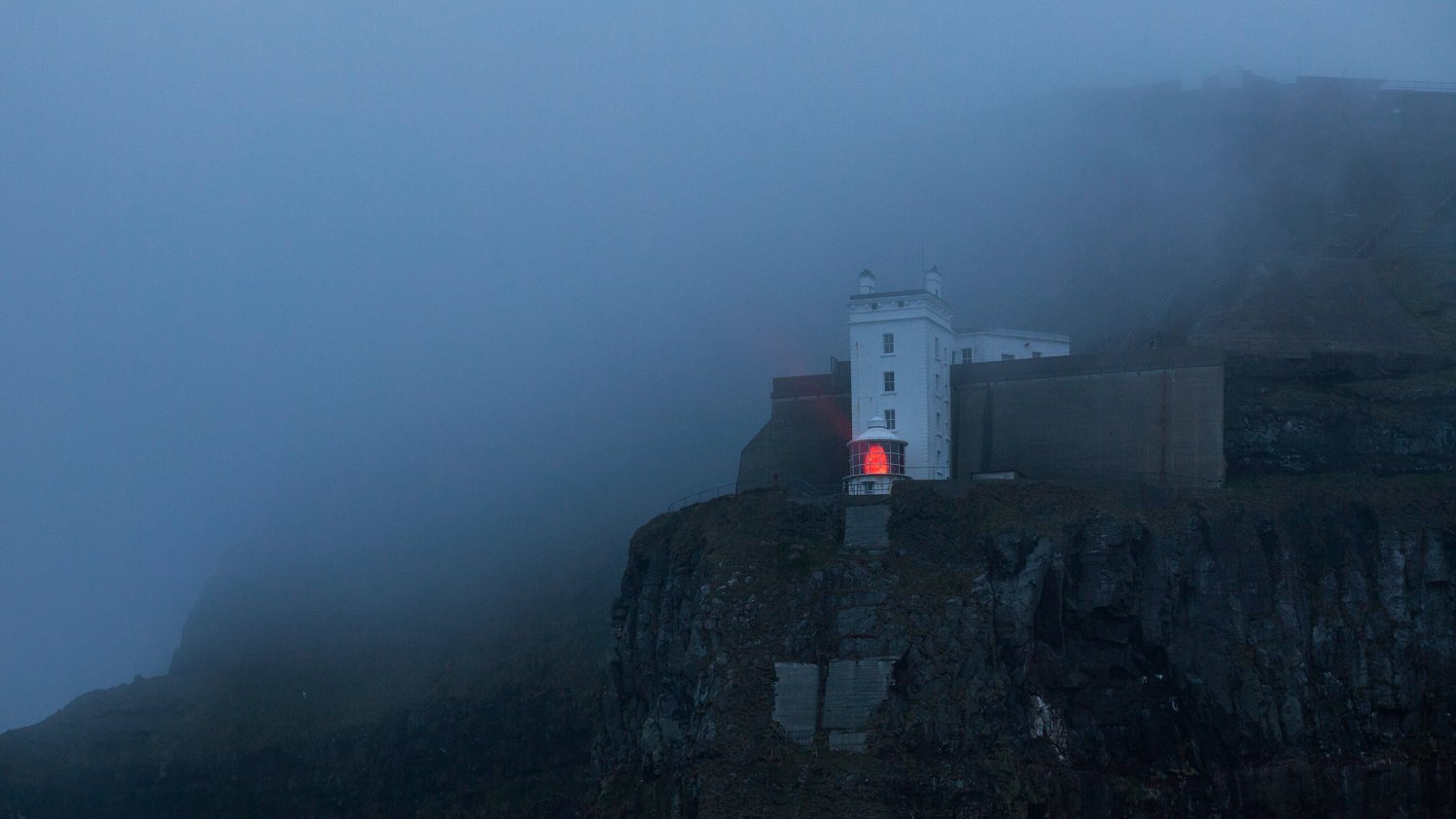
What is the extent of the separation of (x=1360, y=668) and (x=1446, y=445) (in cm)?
956

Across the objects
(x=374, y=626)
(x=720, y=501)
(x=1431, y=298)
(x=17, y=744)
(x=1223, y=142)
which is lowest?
(x=17, y=744)

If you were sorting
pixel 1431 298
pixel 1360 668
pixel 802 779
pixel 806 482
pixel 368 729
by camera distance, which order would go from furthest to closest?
pixel 368 729
pixel 1431 298
pixel 806 482
pixel 1360 668
pixel 802 779

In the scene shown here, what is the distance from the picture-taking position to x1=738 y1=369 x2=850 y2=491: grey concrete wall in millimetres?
58500

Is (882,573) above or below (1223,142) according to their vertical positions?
below

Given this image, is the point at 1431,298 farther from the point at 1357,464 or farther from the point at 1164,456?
the point at 1164,456

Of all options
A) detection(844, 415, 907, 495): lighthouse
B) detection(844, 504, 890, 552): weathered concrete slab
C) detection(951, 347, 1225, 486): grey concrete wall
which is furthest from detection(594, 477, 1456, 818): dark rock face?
detection(951, 347, 1225, 486): grey concrete wall

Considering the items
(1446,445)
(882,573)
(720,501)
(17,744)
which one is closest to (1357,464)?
(1446,445)

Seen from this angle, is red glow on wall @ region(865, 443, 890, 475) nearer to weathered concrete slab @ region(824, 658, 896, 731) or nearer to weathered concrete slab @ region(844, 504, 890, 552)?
weathered concrete slab @ region(844, 504, 890, 552)

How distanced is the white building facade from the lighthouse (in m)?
0.73

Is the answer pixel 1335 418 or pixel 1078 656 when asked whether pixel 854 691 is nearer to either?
pixel 1078 656

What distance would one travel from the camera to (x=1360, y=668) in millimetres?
48906

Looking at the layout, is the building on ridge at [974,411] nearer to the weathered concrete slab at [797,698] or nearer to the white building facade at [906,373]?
the white building facade at [906,373]

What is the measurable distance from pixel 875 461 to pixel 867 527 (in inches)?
136

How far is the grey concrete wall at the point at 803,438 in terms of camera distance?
5850 cm
